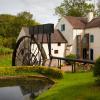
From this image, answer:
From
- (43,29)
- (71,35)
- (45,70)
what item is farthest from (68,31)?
(45,70)

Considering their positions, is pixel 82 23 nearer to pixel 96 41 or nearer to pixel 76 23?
pixel 76 23

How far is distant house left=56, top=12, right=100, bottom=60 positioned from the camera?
147 ft

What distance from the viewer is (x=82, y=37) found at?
46.8 meters

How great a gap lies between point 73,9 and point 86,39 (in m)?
20.6

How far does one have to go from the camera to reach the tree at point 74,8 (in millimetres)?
65250

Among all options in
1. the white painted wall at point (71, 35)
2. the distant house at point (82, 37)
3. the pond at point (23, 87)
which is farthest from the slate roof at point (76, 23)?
the pond at point (23, 87)

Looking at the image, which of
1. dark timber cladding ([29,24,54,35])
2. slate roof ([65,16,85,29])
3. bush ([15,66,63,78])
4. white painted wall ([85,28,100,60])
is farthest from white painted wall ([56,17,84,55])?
bush ([15,66,63,78])

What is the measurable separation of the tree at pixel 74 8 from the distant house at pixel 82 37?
54.0ft

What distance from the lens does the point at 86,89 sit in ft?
53.1

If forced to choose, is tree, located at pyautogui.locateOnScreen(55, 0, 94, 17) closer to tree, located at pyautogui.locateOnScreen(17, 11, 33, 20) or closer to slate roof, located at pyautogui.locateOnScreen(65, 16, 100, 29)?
tree, located at pyautogui.locateOnScreen(17, 11, 33, 20)

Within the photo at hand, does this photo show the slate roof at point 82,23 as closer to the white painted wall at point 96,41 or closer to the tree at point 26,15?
the white painted wall at point 96,41

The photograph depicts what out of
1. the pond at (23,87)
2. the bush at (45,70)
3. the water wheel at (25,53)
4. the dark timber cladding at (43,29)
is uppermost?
the dark timber cladding at (43,29)

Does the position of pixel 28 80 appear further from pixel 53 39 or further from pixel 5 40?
pixel 5 40

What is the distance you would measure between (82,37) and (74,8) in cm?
2010
